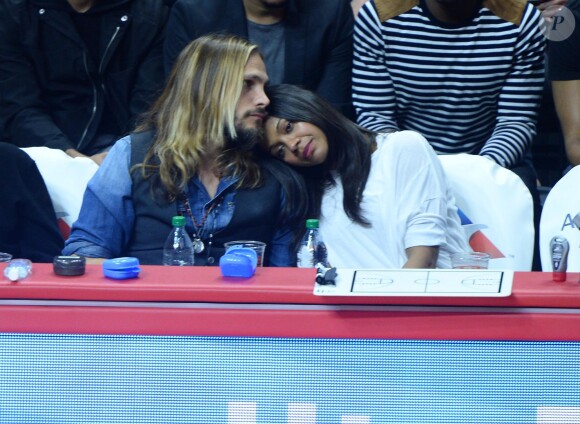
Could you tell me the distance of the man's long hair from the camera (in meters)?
2.95

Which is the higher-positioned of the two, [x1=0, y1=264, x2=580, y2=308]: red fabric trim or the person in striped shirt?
the person in striped shirt

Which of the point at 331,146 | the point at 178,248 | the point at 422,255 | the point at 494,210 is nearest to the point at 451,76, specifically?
the point at 494,210

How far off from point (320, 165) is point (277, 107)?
23 centimetres

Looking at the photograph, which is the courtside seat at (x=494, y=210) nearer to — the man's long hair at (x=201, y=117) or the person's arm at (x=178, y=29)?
the man's long hair at (x=201, y=117)

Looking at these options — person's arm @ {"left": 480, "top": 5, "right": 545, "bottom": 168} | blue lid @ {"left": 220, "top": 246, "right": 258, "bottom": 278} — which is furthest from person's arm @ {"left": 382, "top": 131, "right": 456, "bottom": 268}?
blue lid @ {"left": 220, "top": 246, "right": 258, "bottom": 278}

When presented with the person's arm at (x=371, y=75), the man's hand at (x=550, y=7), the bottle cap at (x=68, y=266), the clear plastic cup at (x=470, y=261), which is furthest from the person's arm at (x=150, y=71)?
the bottle cap at (x=68, y=266)

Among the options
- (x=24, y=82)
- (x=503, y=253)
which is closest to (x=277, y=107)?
(x=503, y=253)

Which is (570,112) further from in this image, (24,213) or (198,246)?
(24,213)

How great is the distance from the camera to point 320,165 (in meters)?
3.11

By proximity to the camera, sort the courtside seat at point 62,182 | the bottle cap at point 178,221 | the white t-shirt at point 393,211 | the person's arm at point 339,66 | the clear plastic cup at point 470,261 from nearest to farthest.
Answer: the clear plastic cup at point 470,261
the bottle cap at point 178,221
the white t-shirt at point 393,211
the courtside seat at point 62,182
the person's arm at point 339,66

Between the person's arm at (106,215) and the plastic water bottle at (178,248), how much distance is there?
0.59ft

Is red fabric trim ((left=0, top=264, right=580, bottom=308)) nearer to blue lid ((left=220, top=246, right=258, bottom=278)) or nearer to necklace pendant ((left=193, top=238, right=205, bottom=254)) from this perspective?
blue lid ((left=220, top=246, right=258, bottom=278))

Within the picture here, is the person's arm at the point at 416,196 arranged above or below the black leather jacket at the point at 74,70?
below

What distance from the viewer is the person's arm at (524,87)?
147 inches
